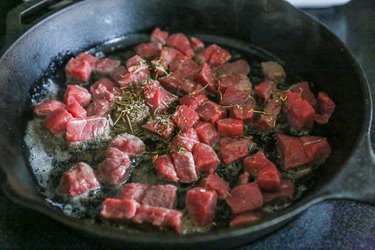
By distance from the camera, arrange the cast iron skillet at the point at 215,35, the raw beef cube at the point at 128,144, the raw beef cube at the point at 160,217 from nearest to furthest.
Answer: the cast iron skillet at the point at 215,35
the raw beef cube at the point at 160,217
the raw beef cube at the point at 128,144

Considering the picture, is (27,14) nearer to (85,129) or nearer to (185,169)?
(85,129)

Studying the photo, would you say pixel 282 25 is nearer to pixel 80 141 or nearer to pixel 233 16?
pixel 233 16

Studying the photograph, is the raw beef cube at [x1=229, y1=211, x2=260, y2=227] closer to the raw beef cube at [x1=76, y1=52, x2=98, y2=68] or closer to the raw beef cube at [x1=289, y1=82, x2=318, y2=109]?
the raw beef cube at [x1=289, y1=82, x2=318, y2=109]

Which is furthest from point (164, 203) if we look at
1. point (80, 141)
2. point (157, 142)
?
A: point (80, 141)

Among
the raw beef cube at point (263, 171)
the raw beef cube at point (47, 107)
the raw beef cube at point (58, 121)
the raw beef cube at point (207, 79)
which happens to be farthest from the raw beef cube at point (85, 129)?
the raw beef cube at point (263, 171)

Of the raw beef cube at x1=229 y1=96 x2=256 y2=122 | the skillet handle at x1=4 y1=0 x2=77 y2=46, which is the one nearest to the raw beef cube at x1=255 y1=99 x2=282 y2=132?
Result: the raw beef cube at x1=229 y1=96 x2=256 y2=122

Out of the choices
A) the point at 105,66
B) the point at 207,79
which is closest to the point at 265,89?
the point at 207,79

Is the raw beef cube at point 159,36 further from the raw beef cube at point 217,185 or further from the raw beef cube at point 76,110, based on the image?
the raw beef cube at point 217,185
